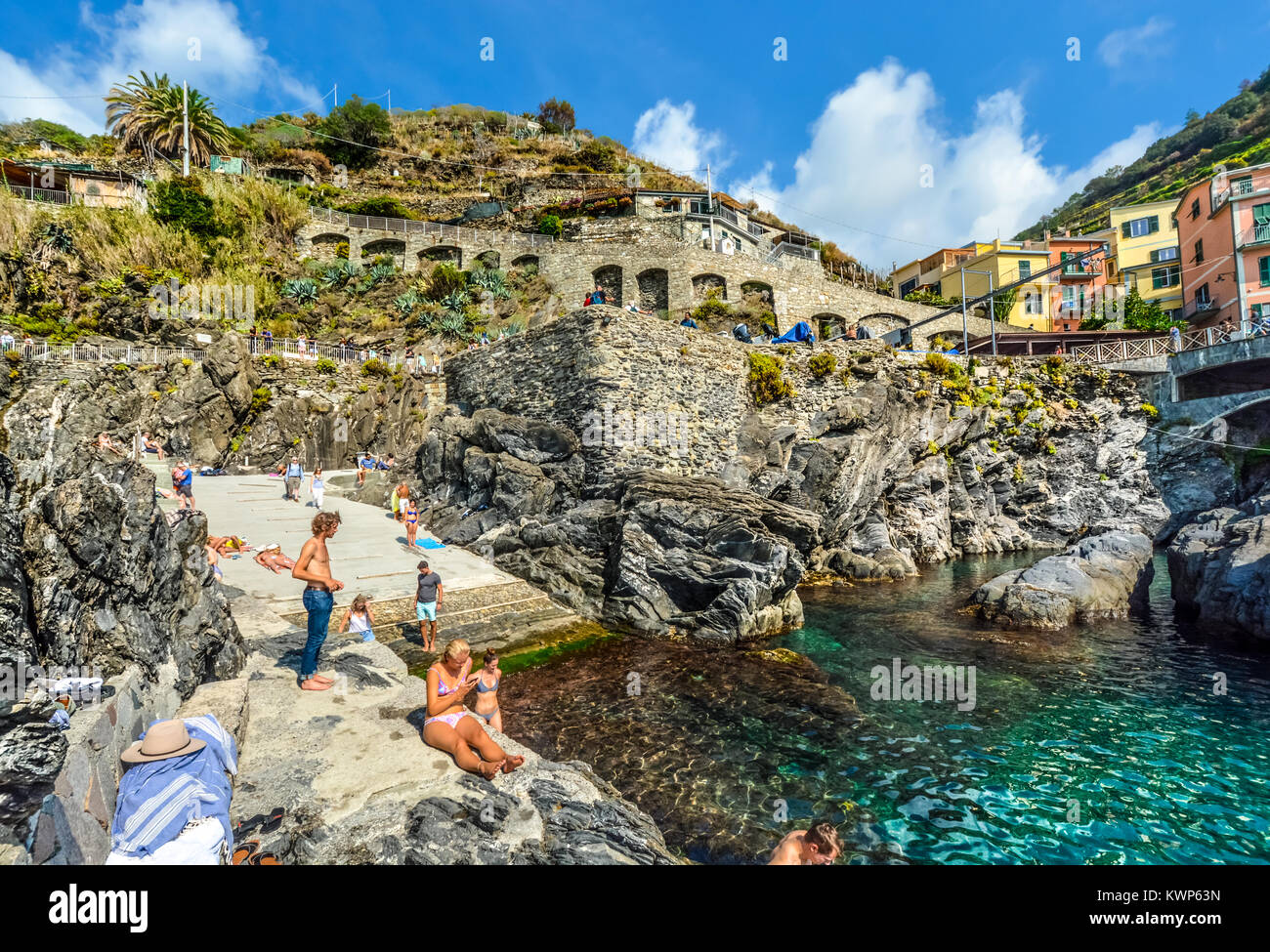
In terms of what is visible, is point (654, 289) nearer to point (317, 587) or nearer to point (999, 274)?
point (999, 274)

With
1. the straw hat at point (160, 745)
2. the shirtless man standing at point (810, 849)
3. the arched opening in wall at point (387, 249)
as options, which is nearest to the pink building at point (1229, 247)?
the shirtless man standing at point (810, 849)

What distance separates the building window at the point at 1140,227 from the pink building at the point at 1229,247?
7.43 metres

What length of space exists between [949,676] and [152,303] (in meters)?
32.7

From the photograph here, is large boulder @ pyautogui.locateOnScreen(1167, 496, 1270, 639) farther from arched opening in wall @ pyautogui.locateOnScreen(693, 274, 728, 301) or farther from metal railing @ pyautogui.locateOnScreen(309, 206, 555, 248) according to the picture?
metal railing @ pyautogui.locateOnScreen(309, 206, 555, 248)

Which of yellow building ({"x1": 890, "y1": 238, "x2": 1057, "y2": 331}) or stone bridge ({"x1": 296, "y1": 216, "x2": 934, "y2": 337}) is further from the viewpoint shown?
yellow building ({"x1": 890, "y1": 238, "x2": 1057, "y2": 331})

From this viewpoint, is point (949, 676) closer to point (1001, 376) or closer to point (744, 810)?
point (744, 810)

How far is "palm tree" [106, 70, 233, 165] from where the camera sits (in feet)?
118

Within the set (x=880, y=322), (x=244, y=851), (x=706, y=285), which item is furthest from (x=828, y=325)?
(x=244, y=851)

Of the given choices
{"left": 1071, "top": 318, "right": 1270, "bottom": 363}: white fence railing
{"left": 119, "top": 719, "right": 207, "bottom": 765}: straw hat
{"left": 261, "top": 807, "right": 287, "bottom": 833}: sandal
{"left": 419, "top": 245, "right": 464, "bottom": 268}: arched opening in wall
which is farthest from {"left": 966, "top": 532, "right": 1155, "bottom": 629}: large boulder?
{"left": 419, "top": 245, "right": 464, "bottom": 268}: arched opening in wall

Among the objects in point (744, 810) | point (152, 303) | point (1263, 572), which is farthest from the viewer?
point (152, 303)

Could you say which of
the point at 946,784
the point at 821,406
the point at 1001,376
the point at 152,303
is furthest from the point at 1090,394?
the point at 152,303

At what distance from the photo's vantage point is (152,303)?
2480 centimetres

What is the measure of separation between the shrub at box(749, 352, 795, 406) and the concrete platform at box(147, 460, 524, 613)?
466 inches

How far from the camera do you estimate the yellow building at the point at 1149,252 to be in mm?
41906
